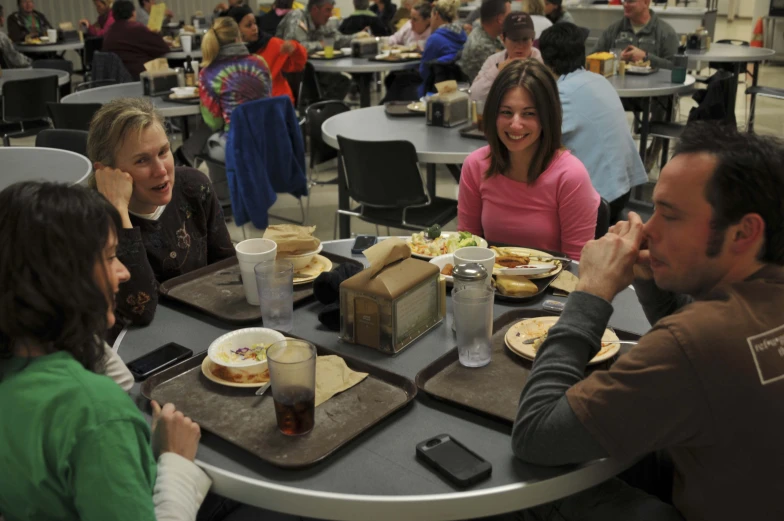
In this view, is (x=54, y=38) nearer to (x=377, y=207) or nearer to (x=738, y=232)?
(x=377, y=207)

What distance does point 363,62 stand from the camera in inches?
278

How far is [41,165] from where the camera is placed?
10.1 feet

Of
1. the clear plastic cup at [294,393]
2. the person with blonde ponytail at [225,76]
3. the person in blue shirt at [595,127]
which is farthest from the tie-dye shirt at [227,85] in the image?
the clear plastic cup at [294,393]

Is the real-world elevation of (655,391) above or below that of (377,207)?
above

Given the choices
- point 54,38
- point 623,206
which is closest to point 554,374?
point 623,206

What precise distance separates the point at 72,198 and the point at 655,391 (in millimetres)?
958

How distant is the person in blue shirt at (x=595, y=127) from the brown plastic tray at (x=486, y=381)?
186cm

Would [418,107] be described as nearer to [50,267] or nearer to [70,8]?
[50,267]

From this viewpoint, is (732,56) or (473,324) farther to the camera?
(732,56)

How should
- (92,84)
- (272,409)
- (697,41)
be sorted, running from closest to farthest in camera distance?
(272,409)
(92,84)
(697,41)

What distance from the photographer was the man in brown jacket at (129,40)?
697cm

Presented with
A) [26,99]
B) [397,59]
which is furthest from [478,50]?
[26,99]

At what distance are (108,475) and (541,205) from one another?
176 cm

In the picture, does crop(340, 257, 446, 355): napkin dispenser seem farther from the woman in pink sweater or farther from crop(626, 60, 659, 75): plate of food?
crop(626, 60, 659, 75): plate of food
